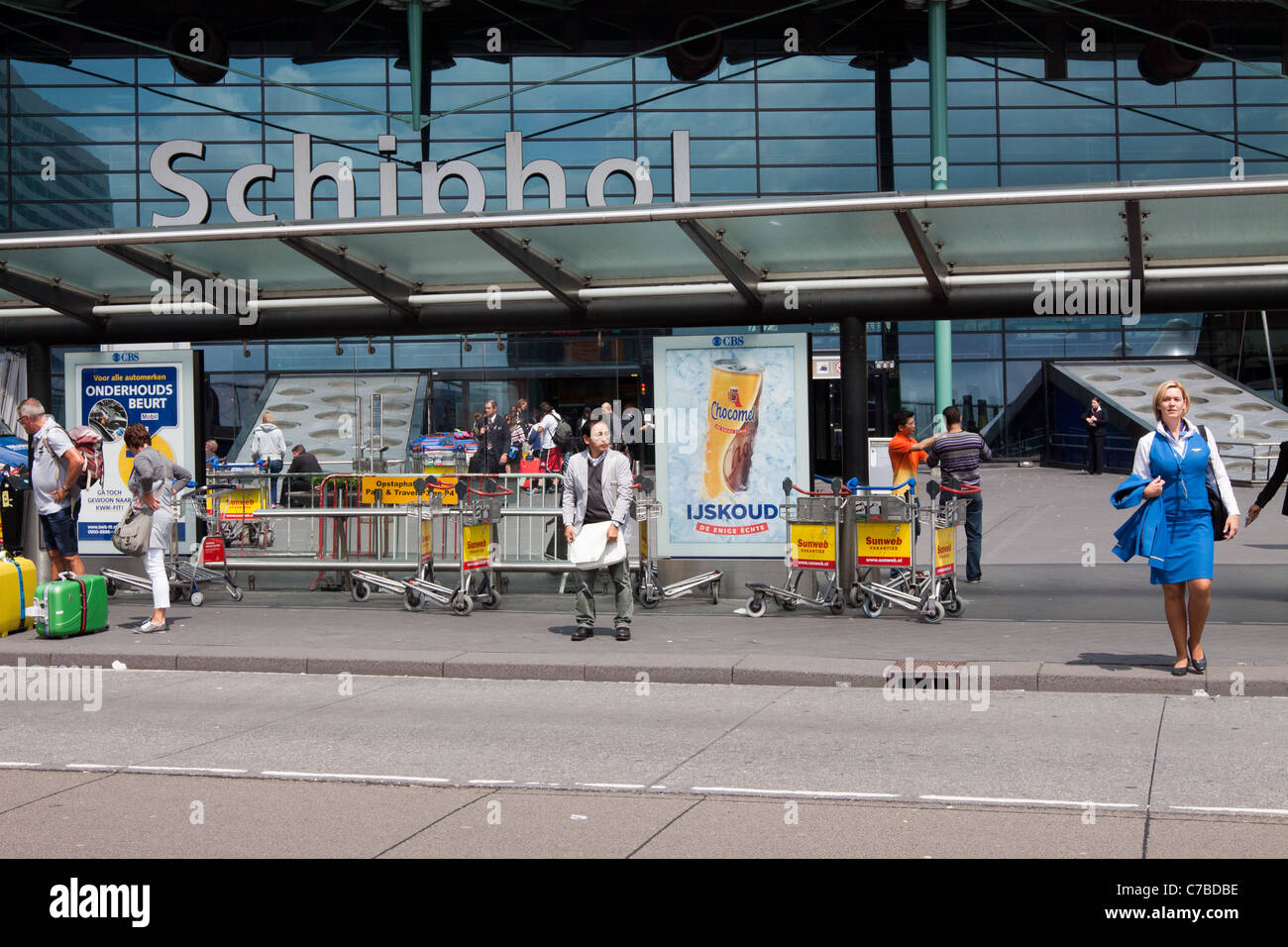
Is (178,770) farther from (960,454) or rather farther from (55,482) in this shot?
(960,454)

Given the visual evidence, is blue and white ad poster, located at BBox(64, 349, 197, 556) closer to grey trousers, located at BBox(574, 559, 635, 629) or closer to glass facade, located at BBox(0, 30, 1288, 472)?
grey trousers, located at BBox(574, 559, 635, 629)

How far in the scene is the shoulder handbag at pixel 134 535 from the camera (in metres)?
11.3

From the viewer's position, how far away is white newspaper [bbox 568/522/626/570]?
1064 centimetres

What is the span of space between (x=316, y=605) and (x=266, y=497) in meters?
1.82

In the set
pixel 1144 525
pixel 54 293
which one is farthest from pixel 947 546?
pixel 54 293

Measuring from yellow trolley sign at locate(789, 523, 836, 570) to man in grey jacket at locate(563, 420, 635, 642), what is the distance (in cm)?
182

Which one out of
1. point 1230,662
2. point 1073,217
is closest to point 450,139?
point 1073,217

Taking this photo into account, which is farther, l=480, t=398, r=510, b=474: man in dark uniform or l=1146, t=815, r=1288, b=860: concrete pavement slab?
l=480, t=398, r=510, b=474: man in dark uniform

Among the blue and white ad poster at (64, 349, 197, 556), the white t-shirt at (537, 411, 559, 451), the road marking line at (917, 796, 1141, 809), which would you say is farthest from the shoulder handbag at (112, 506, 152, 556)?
the white t-shirt at (537, 411, 559, 451)

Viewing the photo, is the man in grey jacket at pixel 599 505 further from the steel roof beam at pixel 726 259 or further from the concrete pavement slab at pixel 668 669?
the steel roof beam at pixel 726 259

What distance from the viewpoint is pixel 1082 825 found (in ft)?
17.9

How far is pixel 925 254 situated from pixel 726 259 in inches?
66.5

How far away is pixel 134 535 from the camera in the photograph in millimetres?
11328
